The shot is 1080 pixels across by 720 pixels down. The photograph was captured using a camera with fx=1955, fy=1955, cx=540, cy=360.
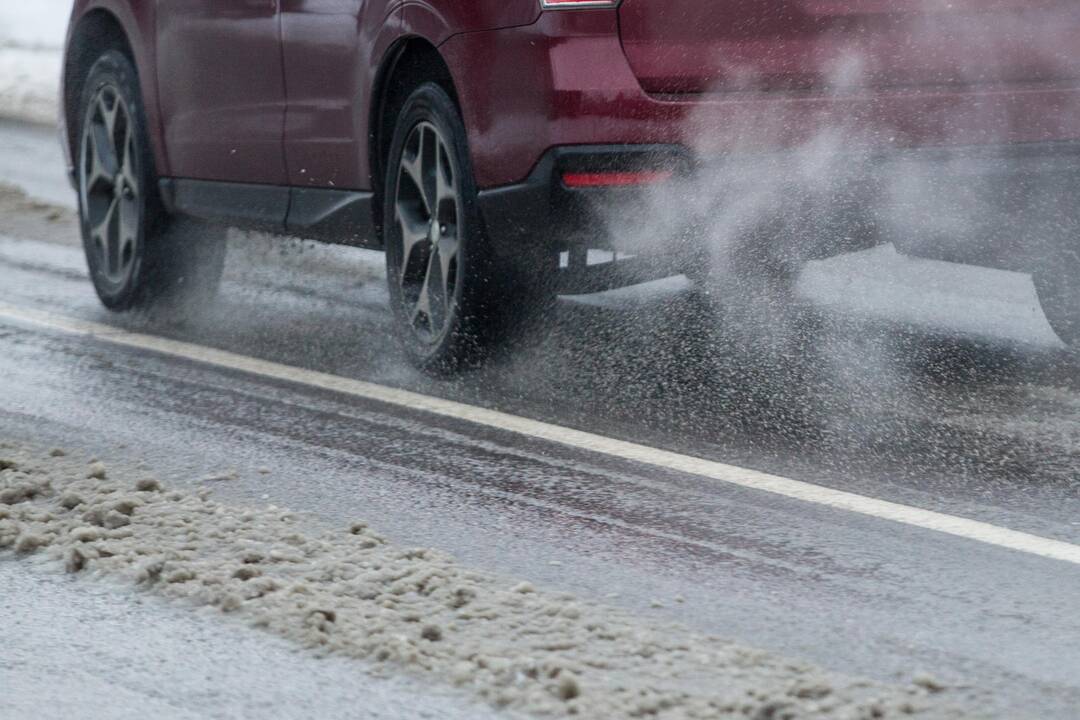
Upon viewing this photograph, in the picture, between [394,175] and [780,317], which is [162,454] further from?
[780,317]

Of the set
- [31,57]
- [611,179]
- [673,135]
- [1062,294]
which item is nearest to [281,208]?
[611,179]

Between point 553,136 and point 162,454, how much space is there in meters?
1.31

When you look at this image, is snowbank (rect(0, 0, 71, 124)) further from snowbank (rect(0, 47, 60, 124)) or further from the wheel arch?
the wheel arch

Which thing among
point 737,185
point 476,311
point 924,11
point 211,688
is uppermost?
point 924,11

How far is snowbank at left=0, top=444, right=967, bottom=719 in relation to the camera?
2990 millimetres

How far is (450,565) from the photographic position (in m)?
3.76

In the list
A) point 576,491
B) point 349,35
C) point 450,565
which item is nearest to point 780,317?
point 349,35

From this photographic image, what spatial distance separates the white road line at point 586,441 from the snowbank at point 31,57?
32.9 ft

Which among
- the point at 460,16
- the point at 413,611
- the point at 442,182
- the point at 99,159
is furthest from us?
the point at 99,159

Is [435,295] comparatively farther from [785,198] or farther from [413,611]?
[413,611]

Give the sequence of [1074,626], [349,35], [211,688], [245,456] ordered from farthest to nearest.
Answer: [349,35]
[245,456]
[1074,626]
[211,688]

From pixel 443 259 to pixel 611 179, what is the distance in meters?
0.86

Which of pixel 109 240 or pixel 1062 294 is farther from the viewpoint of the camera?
pixel 109 240

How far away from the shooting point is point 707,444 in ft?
16.2
